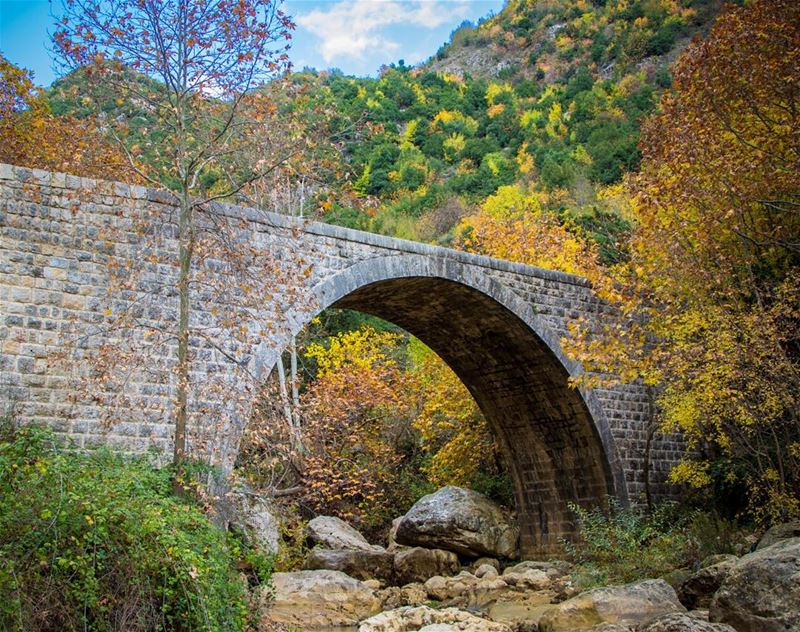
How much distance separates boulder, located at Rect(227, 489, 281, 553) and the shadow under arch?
139 inches

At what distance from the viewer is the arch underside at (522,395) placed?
14625 mm

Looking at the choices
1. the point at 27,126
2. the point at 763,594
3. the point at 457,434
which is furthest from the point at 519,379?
the point at 27,126

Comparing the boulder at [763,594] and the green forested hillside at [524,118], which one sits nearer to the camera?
the boulder at [763,594]

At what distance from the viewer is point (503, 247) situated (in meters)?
21.7

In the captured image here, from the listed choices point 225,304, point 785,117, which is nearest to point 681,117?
point 785,117

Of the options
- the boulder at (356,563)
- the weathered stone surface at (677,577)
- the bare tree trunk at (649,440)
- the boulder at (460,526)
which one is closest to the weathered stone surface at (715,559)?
the weathered stone surface at (677,577)

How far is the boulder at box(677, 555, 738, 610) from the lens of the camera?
9.95m

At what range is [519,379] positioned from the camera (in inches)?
627

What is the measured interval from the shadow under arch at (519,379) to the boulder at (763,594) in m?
6.41

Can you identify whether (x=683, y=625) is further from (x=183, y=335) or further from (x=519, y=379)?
(x=519, y=379)

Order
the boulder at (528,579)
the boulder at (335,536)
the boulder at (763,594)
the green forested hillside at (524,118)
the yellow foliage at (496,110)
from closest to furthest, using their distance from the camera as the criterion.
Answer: the boulder at (763,594)
the boulder at (528,579)
the boulder at (335,536)
the green forested hillside at (524,118)
the yellow foliage at (496,110)

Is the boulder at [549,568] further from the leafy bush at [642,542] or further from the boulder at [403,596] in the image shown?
the boulder at [403,596]

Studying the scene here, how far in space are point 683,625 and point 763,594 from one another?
0.91 metres

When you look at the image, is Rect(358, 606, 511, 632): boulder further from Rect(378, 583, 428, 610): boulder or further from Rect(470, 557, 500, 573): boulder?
Rect(470, 557, 500, 573): boulder
